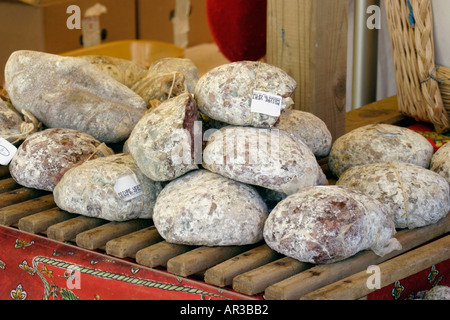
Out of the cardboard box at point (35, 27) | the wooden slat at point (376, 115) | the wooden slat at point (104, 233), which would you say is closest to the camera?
the wooden slat at point (104, 233)

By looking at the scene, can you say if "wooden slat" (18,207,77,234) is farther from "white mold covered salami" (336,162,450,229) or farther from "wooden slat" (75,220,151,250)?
"white mold covered salami" (336,162,450,229)

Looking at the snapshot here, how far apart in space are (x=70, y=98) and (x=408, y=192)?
85 centimetres

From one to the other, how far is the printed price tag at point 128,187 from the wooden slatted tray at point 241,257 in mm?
65

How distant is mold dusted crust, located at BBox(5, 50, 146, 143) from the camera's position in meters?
1.74

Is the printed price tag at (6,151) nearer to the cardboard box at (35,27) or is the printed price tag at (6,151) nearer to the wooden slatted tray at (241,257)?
the wooden slatted tray at (241,257)

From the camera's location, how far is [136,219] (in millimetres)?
1497

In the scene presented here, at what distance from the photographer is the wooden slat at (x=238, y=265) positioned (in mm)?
1214

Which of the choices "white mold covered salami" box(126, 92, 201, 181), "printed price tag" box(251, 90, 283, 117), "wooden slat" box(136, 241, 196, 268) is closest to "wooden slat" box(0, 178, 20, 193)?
"white mold covered salami" box(126, 92, 201, 181)

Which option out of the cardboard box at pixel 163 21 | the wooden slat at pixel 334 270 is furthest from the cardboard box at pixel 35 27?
the wooden slat at pixel 334 270

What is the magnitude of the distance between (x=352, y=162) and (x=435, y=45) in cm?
45

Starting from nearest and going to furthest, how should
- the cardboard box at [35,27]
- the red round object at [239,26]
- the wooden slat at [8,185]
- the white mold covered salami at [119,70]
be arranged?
the wooden slat at [8,185] < the white mold covered salami at [119,70] < the red round object at [239,26] < the cardboard box at [35,27]
